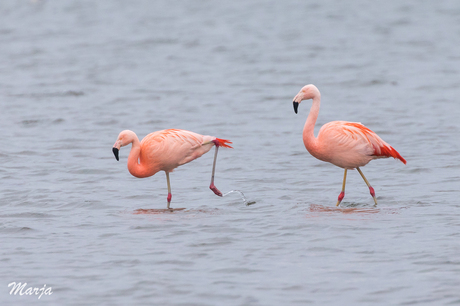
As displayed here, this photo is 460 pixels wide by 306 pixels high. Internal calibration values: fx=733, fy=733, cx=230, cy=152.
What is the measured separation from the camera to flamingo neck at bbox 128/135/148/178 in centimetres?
811

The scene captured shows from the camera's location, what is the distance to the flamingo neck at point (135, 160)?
8109 mm

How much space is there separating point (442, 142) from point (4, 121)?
8070 mm

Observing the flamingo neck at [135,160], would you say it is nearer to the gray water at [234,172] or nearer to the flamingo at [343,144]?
the gray water at [234,172]

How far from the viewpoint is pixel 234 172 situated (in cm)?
1020

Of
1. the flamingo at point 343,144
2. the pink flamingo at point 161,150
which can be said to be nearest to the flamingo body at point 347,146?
the flamingo at point 343,144

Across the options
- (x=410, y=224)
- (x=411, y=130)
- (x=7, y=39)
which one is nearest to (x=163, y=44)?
(x=7, y=39)

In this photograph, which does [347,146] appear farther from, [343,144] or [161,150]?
[161,150]

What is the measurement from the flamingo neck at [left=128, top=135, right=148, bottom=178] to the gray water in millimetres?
411

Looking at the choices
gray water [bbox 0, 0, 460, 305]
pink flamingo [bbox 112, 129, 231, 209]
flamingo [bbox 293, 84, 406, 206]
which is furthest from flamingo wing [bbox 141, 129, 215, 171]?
flamingo [bbox 293, 84, 406, 206]

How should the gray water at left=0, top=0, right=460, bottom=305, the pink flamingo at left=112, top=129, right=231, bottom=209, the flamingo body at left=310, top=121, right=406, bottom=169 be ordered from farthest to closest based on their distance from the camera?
1. the pink flamingo at left=112, top=129, right=231, bottom=209
2. the flamingo body at left=310, top=121, right=406, bottom=169
3. the gray water at left=0, top=0, right=460, bottom=305

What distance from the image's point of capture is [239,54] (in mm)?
21703

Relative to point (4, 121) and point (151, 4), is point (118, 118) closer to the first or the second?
point (4, 121)

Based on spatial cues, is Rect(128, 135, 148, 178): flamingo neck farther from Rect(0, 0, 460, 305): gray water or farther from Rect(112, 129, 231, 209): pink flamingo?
Rect(0, 0, 460, 305): gray water

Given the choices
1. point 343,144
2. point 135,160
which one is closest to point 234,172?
point 135,160
